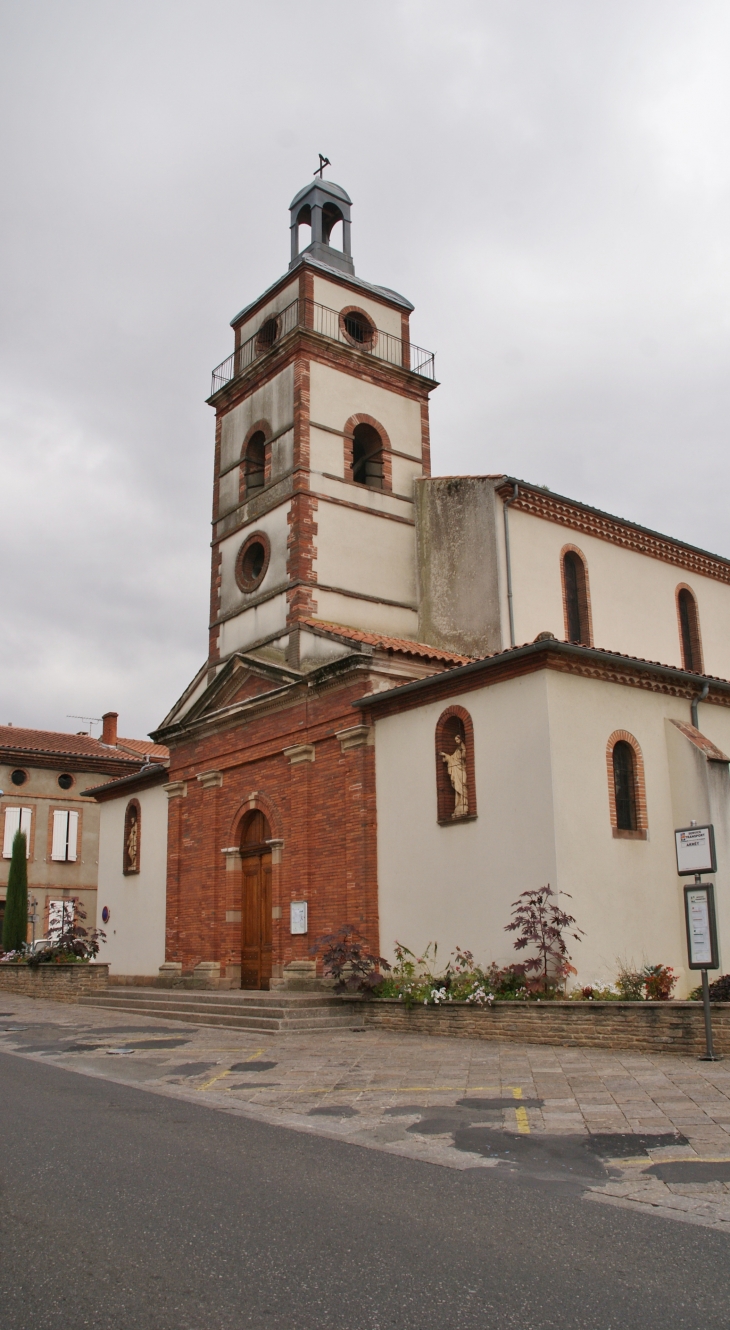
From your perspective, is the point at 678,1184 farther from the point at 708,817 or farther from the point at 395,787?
the point at 395,787

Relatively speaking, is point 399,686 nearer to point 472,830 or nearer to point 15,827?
point 472,830

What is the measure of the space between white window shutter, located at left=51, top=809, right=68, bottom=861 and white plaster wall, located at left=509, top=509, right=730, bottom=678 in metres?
23.9

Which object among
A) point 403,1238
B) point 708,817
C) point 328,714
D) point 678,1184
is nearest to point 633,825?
point 708,817

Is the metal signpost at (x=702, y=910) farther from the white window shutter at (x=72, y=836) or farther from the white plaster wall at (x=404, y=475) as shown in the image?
the white window shutter at (x=72, y=836)

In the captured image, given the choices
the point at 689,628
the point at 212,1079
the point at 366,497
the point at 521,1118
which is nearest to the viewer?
the point at 521,1118

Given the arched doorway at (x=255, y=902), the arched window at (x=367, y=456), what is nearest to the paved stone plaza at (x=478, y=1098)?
the arched doorway at (x=255, y=902)

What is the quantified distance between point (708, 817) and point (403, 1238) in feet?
36.7

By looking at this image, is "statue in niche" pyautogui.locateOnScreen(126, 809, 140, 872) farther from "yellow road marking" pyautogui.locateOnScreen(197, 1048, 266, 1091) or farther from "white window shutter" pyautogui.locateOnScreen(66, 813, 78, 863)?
"white window shutter" pyautogui.locateOnScreen(66, 813, 78, 863)

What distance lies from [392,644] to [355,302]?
8.92 metres

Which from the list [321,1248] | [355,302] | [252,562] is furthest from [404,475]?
[321,1248]

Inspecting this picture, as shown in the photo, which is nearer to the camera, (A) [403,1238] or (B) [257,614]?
(A) [403,1238]

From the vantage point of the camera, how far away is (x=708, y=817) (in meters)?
14.9

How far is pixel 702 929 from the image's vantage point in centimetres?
1049

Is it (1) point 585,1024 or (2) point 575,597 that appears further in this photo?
(2) point 575,597
